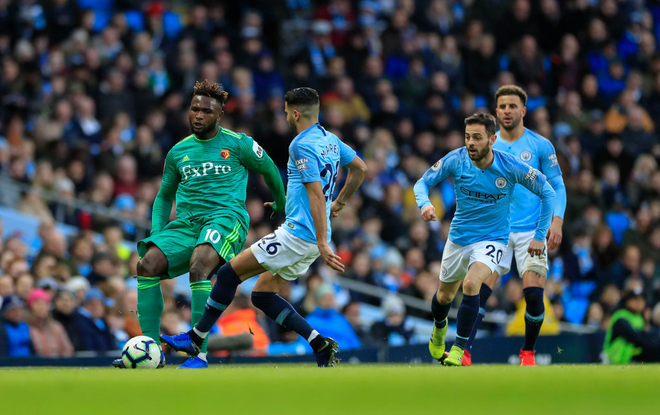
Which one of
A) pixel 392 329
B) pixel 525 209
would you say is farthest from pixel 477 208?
pixel 392 329

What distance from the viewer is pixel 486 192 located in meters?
8.63

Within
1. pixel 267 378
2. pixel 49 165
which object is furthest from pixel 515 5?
pixel 267 378

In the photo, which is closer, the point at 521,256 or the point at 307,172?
the point at 307,172

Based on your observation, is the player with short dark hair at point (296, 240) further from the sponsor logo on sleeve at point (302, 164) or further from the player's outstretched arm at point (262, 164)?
the player's outstretched arm at point (262, 164)

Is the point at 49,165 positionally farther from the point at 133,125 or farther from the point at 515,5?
the point at 515,5

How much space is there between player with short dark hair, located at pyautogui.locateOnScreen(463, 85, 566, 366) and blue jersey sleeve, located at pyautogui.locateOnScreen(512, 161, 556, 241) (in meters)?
0.21

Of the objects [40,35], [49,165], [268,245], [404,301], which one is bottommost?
[404,301]

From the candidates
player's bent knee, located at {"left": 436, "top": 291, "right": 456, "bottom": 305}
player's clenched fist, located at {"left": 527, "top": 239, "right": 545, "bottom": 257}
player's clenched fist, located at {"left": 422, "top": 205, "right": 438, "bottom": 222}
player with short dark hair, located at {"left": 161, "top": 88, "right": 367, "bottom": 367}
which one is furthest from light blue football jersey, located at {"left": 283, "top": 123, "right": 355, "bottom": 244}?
player's clenched fist, located at {"left": 527, "top": 239, "right": 545, "bottom": 257}

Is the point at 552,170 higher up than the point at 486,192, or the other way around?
the point at 552,170

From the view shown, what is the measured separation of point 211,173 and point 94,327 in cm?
308

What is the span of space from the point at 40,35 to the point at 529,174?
9541 millimetres

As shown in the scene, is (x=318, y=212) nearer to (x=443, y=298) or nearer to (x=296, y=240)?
(x=296, y=240)

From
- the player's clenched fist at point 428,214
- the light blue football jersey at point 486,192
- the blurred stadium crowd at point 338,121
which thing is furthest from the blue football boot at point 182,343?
the blurred stadium crowd at point 338,121

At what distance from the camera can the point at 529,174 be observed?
8516mm
